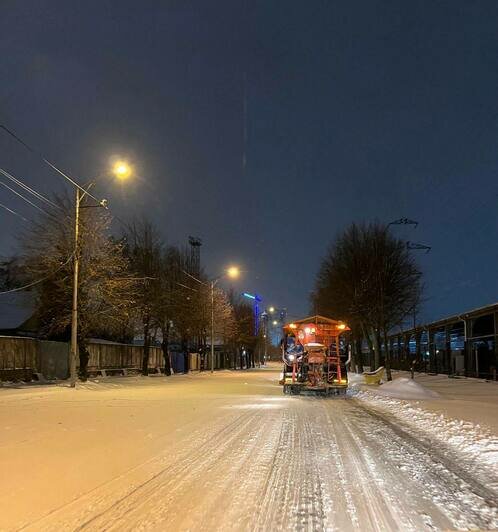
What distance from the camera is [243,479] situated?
27.7 ft

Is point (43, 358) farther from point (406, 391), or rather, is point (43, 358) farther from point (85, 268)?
point (406, 391)

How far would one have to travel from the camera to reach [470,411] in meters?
17.2

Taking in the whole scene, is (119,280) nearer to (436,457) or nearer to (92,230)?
(92,230)

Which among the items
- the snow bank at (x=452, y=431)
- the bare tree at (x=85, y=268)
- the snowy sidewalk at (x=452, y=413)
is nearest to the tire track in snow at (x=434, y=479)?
the snow bank at (x=452, y=431)

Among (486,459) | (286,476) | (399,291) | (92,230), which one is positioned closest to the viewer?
(286,476)

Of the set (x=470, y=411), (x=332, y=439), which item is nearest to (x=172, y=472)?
(x=332, y=439)

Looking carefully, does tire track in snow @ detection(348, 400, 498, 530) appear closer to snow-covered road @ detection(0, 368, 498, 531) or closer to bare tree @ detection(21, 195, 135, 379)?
snow-covered road @ detection(0, 368, 498, 531)

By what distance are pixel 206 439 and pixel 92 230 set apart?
20.3m

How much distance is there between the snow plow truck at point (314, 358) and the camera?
25.3m

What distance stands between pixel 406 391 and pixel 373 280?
17.2 m

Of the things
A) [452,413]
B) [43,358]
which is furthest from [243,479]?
[43,358]

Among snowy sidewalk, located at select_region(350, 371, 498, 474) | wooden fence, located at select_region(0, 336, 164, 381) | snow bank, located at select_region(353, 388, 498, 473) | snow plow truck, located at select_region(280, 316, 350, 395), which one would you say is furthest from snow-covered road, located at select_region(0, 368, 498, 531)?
wooden fence, located at select_region(0, 336, 164, 381)

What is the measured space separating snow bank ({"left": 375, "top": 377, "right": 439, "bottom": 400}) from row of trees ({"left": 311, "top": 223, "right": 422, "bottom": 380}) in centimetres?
1298

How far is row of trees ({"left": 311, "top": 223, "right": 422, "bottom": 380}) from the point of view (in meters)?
41.8
